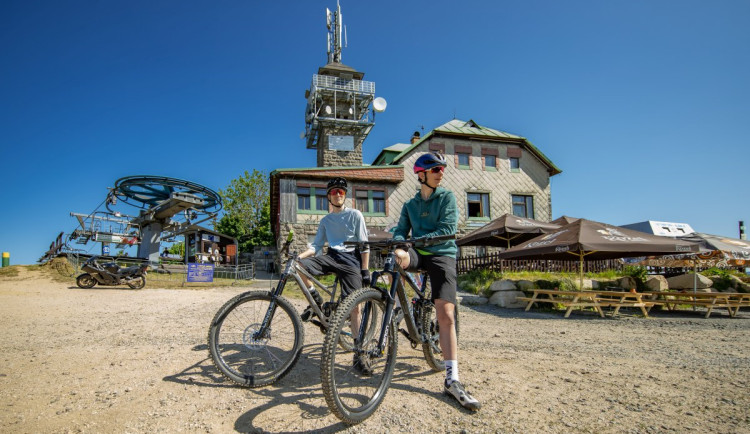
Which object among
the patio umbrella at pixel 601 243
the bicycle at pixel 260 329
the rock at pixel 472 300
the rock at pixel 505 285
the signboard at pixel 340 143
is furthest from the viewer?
the signboard at pixel 340 143

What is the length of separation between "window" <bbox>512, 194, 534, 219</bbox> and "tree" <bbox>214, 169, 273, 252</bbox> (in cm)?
2432

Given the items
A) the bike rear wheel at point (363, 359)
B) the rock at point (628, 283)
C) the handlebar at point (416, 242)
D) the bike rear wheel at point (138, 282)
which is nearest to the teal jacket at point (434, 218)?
the handlebar at point (416, 242)

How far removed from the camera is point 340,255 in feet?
12.6

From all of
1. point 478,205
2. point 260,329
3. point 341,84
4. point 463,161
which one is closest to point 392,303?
point 260,329

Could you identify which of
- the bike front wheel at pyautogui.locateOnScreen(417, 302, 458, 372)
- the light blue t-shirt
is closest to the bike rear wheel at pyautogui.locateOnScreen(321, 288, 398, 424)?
the bike front wheel at pyautogui.locateOnScreen(417, 302, 458, 372)

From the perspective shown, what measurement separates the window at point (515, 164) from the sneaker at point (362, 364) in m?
26.0

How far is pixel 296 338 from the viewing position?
3072mm

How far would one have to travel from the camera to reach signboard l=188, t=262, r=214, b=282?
1391cm

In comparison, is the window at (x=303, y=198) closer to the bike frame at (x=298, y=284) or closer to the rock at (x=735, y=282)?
the bike frame at (x=298, y=284)

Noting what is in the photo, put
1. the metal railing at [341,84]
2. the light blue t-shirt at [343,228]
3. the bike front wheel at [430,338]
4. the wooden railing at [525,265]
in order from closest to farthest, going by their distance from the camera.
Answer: the bike front wheel at [430,338]
the light blue t-shirt at [343,228]
the wooden railing at [525,265]
the metal railing at [341,84]

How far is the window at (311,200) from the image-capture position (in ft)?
73.9

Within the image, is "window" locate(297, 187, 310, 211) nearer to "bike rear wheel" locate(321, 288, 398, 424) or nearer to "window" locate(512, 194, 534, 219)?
"window" locate(512, 194, 534, 219)

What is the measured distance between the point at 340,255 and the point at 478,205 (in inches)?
907

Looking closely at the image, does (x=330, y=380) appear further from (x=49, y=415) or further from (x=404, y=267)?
(x=49, y=415)
